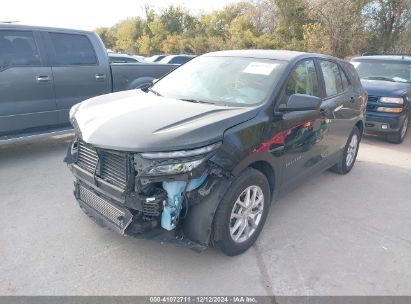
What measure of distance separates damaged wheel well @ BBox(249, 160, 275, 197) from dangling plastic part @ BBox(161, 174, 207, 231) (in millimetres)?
702

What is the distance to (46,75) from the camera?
5605 mm

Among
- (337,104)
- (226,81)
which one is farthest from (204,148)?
(337,104)

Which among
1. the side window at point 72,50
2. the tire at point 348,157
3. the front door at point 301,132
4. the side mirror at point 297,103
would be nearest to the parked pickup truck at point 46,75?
the side window at point 72,50

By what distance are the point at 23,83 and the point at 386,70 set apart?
754 centimetres

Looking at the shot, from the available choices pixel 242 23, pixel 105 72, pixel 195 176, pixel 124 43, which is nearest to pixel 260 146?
pixel 195 176

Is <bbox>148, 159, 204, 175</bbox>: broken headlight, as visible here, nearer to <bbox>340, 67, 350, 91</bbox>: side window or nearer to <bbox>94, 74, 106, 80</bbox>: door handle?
<bbox>340, 67, 350, 91</bbox>: side window

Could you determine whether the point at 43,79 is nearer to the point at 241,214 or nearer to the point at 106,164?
the point at 106,164

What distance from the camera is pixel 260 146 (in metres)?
3.30

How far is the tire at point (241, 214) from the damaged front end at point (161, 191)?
0.32ft

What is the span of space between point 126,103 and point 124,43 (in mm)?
52435

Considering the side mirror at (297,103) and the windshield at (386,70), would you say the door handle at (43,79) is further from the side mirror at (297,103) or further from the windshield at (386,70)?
the windshield at (386,70)

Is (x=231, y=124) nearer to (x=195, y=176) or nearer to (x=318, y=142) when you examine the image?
(x=195, y=176)

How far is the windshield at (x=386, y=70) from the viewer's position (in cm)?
841

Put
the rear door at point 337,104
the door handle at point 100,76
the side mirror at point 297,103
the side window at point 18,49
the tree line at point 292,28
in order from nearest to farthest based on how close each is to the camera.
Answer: the side mirror at point 297,103 → the rear door at point 337,104 → the side window at point 18,49 → the door handle at point 100,76 → the tree line at point 292,28
